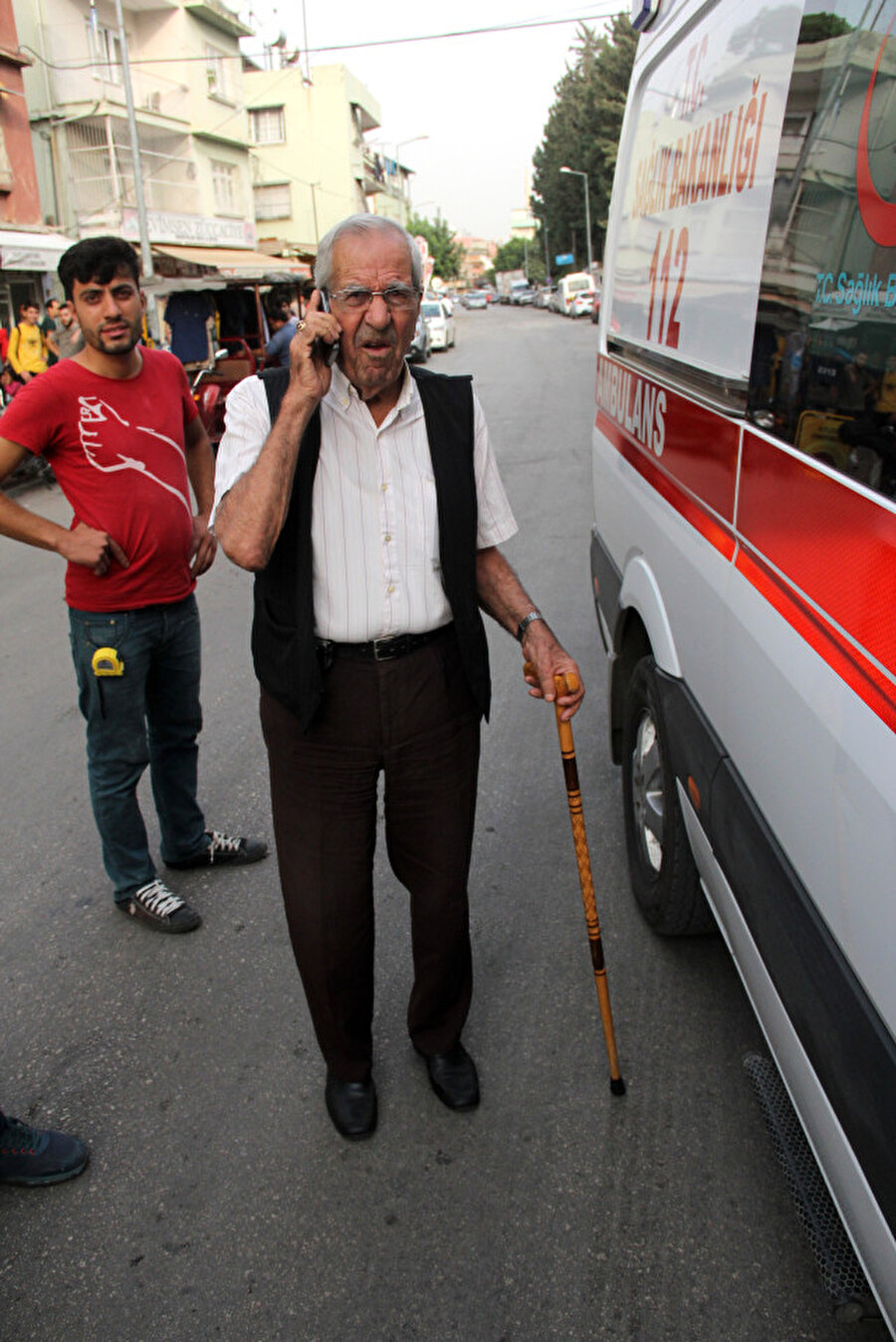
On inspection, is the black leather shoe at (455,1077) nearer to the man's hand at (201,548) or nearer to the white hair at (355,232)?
the man's hand at (201,548)

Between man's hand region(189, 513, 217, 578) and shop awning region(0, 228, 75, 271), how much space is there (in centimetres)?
1846

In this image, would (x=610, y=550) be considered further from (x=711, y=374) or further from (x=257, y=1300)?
(x=257, y=1300)

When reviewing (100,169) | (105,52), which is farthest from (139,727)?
(105,52)

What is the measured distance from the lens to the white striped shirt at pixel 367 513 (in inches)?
84.2

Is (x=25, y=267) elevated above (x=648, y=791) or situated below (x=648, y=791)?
above

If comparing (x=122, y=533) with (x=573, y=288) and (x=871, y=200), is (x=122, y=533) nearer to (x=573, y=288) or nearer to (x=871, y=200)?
(x=871, y=200)

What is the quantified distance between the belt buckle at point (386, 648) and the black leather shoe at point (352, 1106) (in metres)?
1.05

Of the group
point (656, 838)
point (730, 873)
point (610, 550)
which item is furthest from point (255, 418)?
point (610, 550)

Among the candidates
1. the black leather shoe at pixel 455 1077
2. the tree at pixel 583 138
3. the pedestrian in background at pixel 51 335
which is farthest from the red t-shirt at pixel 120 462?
the tree at pixel 583 138

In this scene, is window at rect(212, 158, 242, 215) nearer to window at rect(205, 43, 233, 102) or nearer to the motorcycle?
window at rect(205, 43, 233, 102)

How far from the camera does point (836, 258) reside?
5.38 ft

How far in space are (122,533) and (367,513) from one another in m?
1.16

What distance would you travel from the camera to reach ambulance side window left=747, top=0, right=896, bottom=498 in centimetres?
148

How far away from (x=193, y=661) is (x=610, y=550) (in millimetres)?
1506
